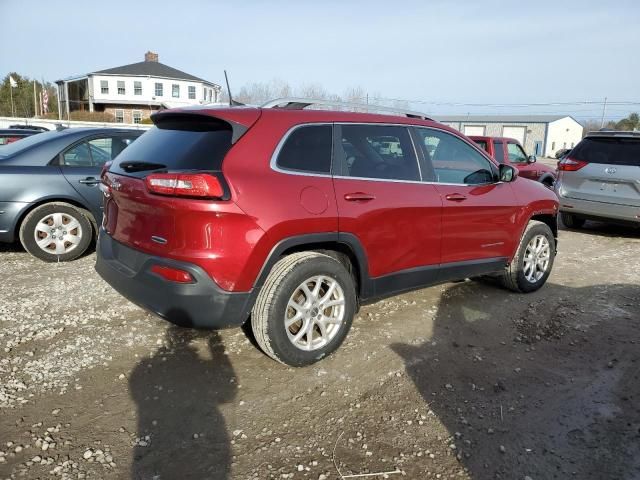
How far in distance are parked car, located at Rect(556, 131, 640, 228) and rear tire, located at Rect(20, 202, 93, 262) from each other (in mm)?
7495

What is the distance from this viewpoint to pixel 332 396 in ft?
10.7

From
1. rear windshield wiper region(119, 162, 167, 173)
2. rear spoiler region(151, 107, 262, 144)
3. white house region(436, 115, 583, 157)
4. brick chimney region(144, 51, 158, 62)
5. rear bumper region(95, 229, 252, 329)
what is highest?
brick chimney region(144, 51, 158, 62)

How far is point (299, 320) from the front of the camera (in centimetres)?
355

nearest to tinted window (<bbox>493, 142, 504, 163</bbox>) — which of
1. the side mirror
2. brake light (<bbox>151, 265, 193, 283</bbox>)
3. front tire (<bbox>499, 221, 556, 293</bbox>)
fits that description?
front tire (<bbox>499, 221, 556, 293</bbox>)

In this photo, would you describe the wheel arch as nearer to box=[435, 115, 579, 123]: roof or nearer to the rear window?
the rear window

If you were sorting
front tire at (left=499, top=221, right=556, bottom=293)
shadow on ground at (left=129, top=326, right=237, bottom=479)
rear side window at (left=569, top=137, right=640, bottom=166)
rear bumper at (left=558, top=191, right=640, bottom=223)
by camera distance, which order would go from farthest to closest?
rear side window at (left=569, top=137, right=640, bottom=166)
rear bumper at (left=558, top=191, right=640, bottom=223)
front tire at (left=499, top=221, right=556, bottom=293)
shadow on ground at (left=129, top=326, right=237, bottom=479)

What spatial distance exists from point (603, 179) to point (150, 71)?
53.1m

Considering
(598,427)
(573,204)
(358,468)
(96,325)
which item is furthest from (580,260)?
(96,325)

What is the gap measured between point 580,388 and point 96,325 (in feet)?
12.2

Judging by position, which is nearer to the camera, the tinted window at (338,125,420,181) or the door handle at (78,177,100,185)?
the tinted window at (338,125,420,181)

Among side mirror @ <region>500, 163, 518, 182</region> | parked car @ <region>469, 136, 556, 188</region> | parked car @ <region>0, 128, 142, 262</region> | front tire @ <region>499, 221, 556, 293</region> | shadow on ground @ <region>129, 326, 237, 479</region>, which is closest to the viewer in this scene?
shadow on ground @ <region>129, 326, 237, 479</region>

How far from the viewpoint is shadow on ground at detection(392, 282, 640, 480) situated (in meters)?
2.71

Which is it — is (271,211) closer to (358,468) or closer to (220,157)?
(220,157)

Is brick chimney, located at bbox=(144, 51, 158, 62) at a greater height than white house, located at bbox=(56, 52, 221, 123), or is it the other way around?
brick chimney, located at bbox=(144, 51, 158, 62)
